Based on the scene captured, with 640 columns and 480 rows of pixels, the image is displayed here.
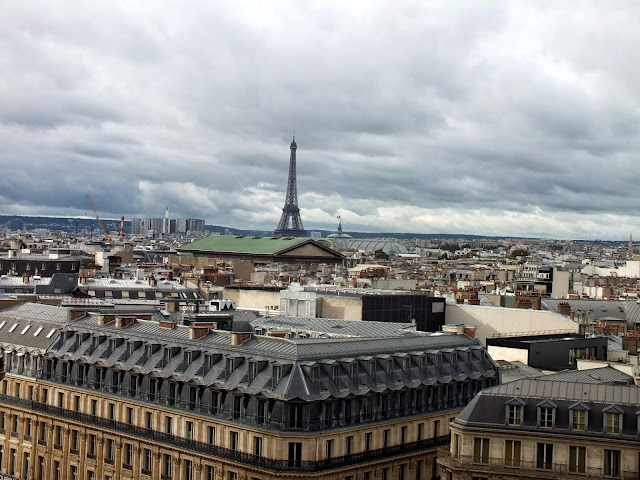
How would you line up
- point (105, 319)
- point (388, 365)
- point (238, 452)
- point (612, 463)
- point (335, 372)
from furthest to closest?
point (105, 319), point (388, 365), point (335, 372), point (238, 452), point (612, 463)

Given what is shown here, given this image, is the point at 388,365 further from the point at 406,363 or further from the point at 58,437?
the point at 58,437

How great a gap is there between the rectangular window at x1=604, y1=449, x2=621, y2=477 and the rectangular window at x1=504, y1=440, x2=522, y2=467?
Answer: 312 cm

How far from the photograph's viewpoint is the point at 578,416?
40.6 meters

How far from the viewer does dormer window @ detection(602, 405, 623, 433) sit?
40000 millimetres

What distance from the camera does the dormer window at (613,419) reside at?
40.0m

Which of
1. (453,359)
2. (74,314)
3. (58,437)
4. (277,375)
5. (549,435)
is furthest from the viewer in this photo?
(74,314)

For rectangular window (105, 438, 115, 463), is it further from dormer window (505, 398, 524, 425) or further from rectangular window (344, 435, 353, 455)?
dormer window (505, 398, 524, 425)

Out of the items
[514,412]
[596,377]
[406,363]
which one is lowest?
[514,412]

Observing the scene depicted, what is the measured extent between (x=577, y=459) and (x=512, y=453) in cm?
235

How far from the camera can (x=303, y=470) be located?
4394 centimetres

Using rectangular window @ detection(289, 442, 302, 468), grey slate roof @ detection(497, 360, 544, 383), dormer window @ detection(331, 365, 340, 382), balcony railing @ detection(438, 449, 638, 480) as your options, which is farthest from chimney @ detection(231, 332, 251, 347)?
grey slate roof @ detection(497, 360, 544, 383)

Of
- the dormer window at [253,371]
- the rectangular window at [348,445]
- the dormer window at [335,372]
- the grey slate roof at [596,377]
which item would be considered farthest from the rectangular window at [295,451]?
the grey slate roof at [596,377]

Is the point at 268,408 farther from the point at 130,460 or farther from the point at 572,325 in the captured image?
the point at 572,325

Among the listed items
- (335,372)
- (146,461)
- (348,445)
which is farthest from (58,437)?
(348,445)
